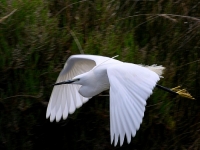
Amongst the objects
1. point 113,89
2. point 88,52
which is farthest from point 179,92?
point 113,89

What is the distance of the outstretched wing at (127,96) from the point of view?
2.79 m

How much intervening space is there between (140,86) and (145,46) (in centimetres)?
103

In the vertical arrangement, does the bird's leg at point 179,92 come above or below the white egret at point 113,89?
below

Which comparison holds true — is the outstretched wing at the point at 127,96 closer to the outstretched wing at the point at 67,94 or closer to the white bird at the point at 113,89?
the white bird at the point at 113,89

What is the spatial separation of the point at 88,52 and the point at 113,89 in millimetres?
962

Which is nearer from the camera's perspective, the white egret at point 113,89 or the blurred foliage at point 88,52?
the white egret at point 113,89

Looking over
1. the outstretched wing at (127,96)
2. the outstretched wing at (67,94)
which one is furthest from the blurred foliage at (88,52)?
the outstretched wing at (127,96)

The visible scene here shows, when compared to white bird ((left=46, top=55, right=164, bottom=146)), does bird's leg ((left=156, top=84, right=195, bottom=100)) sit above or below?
below

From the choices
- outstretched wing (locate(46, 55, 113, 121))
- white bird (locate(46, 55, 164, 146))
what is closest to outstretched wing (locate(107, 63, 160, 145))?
white bird (locate(46, 55, 164, 146))

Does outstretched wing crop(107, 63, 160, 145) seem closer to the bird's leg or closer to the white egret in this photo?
the white egret

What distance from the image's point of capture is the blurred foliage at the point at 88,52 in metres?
3.72

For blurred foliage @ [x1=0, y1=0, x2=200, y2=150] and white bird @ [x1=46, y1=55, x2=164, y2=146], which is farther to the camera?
blurred foliage @ [x1=0, y1=0, x2=200, y2=150]

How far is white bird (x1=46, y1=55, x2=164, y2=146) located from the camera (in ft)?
9.22

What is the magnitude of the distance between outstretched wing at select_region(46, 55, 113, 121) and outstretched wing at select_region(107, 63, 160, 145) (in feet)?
1.53
